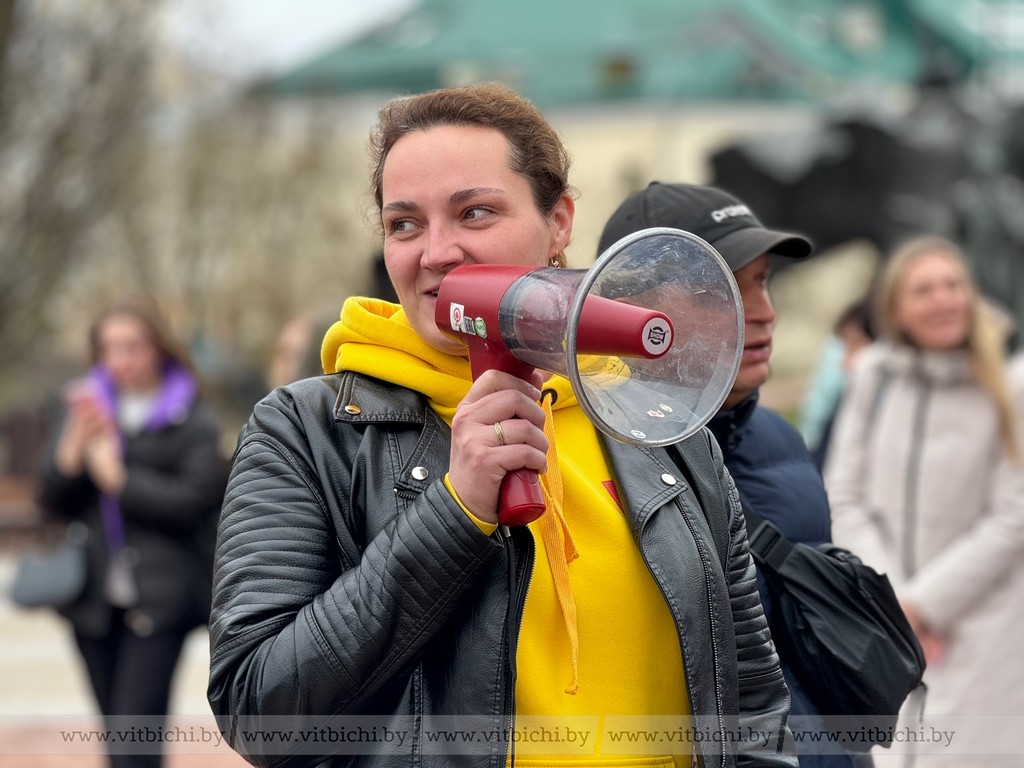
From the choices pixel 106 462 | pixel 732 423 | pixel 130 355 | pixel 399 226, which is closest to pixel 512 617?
pixel 399 226

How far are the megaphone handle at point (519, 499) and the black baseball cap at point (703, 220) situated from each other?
1093 mm

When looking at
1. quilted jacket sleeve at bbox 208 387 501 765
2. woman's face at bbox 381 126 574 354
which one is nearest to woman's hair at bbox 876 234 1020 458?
woman's face at bbox 381 126 574 354

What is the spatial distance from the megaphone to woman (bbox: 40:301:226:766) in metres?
3.75

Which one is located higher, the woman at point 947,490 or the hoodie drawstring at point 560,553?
the hoodie drawstring at point 560,553

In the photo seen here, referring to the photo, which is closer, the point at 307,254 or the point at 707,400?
the point at 707,400

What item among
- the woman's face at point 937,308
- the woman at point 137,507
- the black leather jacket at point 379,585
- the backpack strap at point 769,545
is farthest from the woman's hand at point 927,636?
the black leather jacket at point 379,585

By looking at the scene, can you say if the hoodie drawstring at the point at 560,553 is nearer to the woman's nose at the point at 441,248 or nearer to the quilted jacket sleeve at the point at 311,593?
the quilted jacket sleeve at the point at 311,593

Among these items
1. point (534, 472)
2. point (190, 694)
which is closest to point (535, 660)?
point (534, 472)

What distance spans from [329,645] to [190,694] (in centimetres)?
675

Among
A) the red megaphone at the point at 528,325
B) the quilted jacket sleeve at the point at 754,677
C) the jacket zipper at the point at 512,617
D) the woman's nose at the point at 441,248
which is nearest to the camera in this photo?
the red megaphone at the point at 528,325

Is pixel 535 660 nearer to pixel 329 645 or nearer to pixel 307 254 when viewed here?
pixel 329 645

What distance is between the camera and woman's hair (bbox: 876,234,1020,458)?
206 inches

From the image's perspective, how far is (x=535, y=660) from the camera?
7.37 ft

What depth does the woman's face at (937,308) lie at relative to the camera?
548 centimetres
